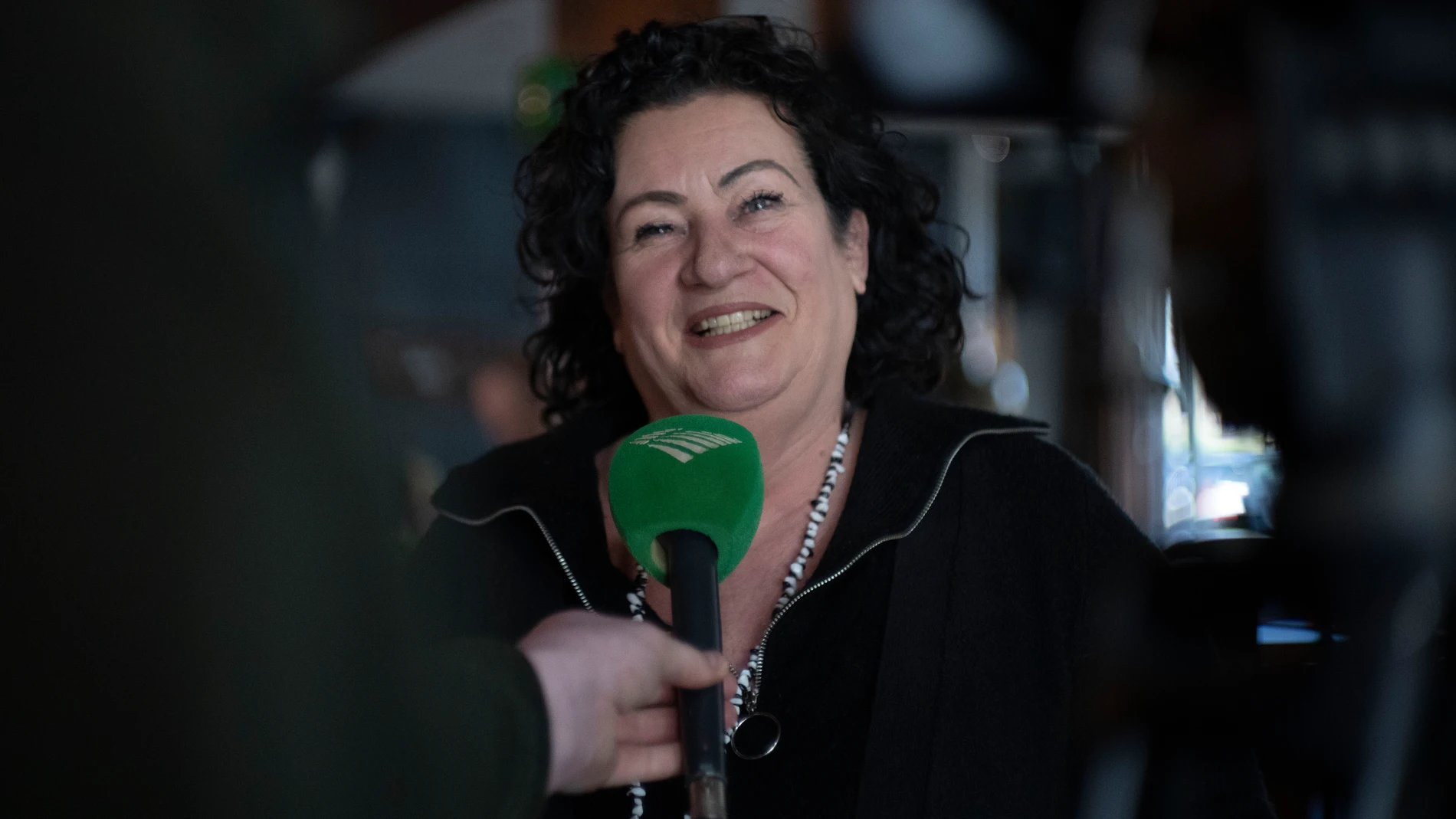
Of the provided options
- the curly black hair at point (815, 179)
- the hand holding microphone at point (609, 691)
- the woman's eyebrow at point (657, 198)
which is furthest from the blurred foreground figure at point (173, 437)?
the curly black hair at point (815, 179)

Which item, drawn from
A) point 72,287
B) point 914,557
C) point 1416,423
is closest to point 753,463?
point 914,557

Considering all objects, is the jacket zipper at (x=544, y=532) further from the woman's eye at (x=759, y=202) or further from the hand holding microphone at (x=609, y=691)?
the hand holding microphone at (x=609, y=691)

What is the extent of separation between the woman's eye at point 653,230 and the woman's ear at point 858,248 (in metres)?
0.31

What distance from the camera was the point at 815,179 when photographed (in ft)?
6.11

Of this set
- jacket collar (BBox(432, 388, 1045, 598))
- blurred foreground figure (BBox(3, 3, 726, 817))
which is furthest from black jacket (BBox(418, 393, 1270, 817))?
blurred foreground figure (BBox(3, 3, 726, 817))

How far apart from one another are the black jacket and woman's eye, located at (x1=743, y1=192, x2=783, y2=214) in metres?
0.34

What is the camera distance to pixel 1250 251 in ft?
4.78

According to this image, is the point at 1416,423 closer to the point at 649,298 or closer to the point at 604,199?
the point at 649,298

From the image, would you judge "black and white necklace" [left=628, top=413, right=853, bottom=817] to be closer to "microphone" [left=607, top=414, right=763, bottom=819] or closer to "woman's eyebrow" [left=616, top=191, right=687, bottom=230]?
"microphone" [left=607, top=414, right=763, bottom=819]

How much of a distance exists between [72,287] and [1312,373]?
1.29 metres

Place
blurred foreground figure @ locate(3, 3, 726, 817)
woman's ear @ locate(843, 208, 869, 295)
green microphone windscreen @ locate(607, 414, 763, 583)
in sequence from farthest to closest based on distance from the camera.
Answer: woman's ear @ locate(843, 208, 869, 295) → green microphone windscreen @ locate(607, 414, 763, 583) → blurred foreground figure @ locate(3, 3, 726, 817)

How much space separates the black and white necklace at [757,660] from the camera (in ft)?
Result: 4.99

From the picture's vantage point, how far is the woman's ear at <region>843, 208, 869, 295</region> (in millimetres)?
1957

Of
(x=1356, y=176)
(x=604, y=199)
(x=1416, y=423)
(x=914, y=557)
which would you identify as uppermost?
(x=604, y=199)
